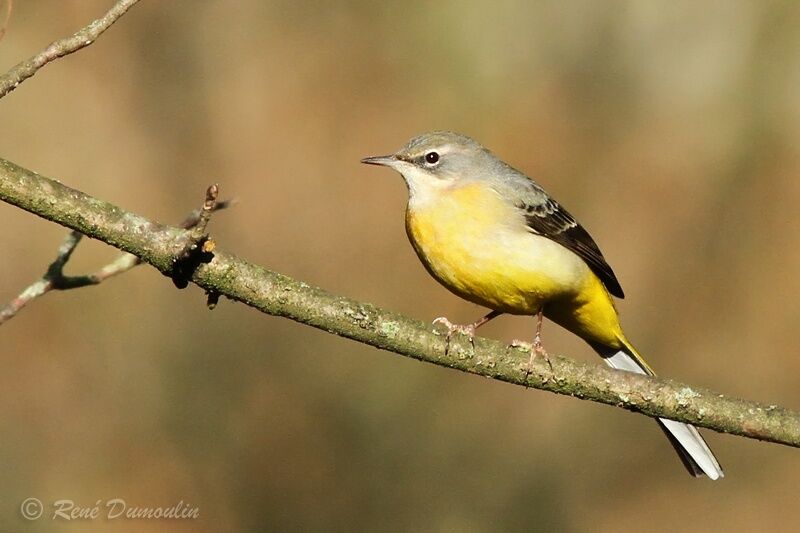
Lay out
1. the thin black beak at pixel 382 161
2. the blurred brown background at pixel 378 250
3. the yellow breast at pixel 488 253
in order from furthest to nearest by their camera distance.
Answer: the blurred brown background at pixel 378 250 → the thin black beak at pixel 382 161 → the yellow breast at pixel 488 253

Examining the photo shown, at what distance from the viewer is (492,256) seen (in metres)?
6.55

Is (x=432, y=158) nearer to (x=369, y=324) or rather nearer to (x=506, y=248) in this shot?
(x=506, y=248)

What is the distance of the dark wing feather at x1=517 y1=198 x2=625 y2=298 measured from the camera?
721cm

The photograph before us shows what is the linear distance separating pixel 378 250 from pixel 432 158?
15.9 feet

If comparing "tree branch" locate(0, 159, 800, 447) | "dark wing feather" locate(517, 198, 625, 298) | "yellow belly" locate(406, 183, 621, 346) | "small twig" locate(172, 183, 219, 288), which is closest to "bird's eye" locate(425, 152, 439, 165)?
"yellow belly" locate(406, 183, 621, 346)

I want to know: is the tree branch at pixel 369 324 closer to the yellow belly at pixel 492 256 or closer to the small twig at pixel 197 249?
the small twig at pixel 197 249

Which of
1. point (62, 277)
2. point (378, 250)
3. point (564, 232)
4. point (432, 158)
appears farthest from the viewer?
point (378, 250)

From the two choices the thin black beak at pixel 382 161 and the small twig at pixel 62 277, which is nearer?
the small twig at pixel 62 277

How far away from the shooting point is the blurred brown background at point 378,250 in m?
10.5

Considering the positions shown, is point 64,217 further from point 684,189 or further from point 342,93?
point 684,189

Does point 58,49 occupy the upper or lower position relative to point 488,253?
upper

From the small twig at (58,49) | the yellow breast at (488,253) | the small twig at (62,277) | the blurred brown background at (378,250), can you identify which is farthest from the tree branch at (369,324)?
the blurred brown background at (378,250)

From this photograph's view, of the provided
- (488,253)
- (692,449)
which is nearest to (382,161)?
(488,253)

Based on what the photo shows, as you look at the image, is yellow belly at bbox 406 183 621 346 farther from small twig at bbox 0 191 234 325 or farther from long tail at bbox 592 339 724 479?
small twig at bbox 0 191 234 325
